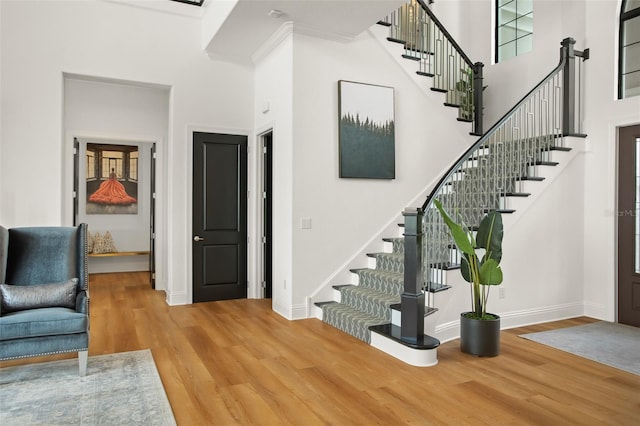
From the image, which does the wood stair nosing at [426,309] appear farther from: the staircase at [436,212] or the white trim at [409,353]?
the white trim at [409,353]

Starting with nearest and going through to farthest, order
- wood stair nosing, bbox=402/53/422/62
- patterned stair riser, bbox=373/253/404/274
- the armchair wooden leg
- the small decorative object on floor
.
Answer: the armchair wooden leg < patterned stair riser, bbox=373/253/404/274 < wood stair nosing, bbox=402/53/422/62 < the small decorative object on floor

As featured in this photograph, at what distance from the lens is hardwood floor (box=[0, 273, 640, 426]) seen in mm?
2969

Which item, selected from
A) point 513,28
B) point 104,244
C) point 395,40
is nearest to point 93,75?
point 395,40

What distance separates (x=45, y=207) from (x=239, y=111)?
2793 mm

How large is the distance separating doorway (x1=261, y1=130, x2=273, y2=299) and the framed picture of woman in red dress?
4.10 metres

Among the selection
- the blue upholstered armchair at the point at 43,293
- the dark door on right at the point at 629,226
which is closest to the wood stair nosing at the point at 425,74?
the dark door on right at the point at 629,226

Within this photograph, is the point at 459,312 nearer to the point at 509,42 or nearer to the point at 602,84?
the point at 602,84

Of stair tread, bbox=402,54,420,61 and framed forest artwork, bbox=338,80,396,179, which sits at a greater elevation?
stair tread, bbox=402,54,420,61

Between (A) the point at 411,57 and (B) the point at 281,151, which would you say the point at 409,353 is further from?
(A) the point at 411,57

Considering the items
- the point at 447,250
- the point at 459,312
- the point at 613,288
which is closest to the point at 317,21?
the point at 447,250

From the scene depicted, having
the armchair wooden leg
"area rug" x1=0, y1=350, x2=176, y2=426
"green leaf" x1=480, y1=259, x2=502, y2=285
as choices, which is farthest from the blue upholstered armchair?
"green leaf" x1=480, y1=259, x2=502, y2=285

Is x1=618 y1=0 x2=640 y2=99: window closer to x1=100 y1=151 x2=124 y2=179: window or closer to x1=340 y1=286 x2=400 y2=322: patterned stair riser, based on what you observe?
x1=340 y1=286 x2=400 y2=322: patterned stair riser

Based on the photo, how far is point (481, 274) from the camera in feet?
13.6

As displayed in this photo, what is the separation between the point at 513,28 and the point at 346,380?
20.9ft
